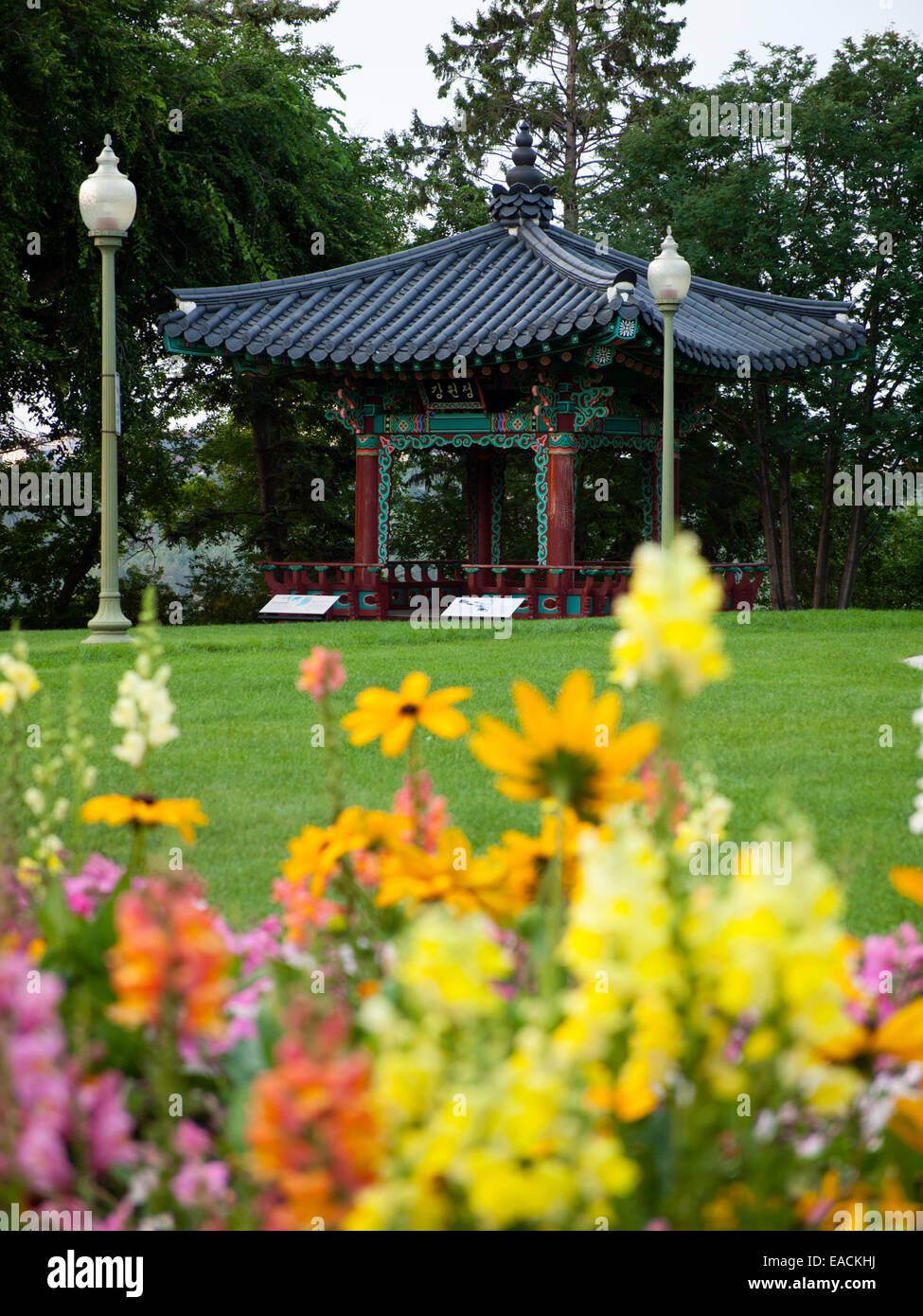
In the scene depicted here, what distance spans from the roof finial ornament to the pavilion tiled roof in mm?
16

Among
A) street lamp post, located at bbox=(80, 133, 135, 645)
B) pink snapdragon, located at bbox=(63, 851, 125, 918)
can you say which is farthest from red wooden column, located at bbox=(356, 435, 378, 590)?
pink snapdragon, located at bbox=(63, 851, 125, 918)

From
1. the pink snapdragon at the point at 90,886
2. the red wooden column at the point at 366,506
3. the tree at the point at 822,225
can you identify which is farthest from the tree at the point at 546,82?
the pink snapdragon at the point at 90,886

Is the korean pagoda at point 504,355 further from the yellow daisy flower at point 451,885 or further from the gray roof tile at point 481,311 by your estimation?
the yellow daisy flower at point 451,885

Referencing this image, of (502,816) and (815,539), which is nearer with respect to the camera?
(502,816)

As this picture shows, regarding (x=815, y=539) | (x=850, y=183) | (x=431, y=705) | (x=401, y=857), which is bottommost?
(x=401, y=857)

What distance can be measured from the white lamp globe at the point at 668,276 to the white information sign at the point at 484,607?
307cm

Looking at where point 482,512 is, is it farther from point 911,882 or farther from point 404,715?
point 911,882

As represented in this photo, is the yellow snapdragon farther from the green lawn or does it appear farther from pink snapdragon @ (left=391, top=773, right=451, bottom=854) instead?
pink snapdragon @ (left=391, top=773, right=451, bottom=854)

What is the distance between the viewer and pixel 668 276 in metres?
11.1

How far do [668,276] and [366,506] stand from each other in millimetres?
4650
